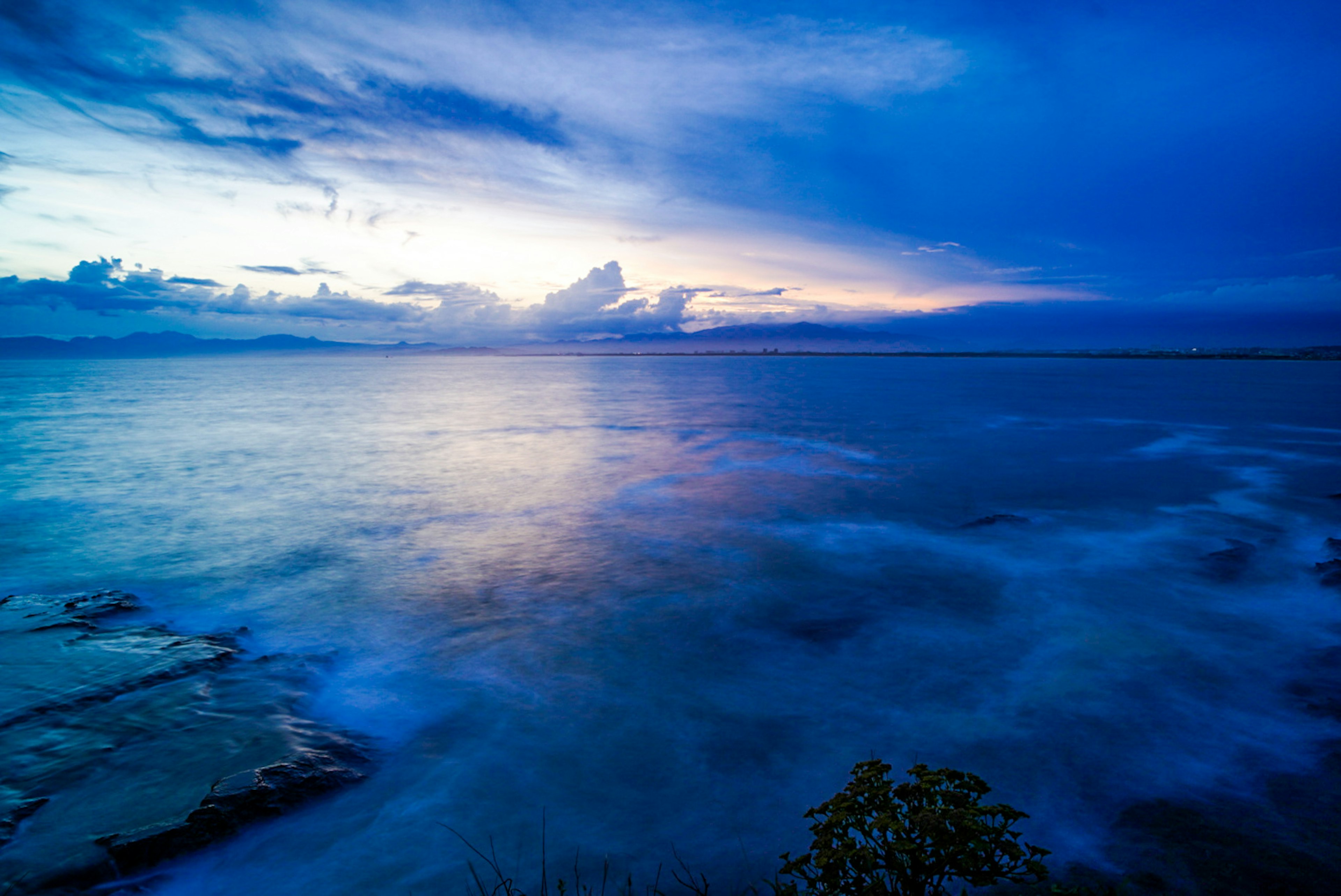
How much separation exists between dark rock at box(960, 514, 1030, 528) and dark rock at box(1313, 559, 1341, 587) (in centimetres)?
512

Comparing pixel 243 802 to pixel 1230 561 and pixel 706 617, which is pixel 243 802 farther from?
pixel 1230 561

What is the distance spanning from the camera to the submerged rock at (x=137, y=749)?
539cm

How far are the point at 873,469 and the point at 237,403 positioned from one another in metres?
54.3

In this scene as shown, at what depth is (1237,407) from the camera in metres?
47.3

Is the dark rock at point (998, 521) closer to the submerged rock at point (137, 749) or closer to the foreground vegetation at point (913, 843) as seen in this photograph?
the foreground vegetation at point (913, 843)

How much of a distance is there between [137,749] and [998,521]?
665 inches

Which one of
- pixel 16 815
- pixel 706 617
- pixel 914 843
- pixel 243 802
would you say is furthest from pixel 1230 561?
pixel 16 815

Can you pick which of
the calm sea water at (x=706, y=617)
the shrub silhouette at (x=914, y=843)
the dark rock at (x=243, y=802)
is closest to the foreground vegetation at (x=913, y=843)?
the shrub silhouette at (x=914, y=843)

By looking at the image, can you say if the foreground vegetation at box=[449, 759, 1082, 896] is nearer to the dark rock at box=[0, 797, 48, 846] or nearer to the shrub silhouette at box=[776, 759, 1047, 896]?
the shrub silhouette at box=[776, 759, 1047, 896]

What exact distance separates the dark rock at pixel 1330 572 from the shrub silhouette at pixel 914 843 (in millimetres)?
11818

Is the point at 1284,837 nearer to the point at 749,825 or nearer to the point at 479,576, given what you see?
the point at 749,825

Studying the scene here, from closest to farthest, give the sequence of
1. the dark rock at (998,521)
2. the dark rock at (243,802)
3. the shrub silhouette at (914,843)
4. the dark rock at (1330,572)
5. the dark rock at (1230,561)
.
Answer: the shrub silhouette at (914,843), the dark rock at (243,802), the dark rock at (1330,572), the dark rock at (1230,561), the dark rock at (998,521)

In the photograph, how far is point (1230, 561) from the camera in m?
12.6

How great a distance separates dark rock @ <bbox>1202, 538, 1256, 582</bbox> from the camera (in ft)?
39.1
